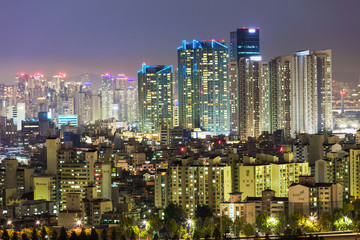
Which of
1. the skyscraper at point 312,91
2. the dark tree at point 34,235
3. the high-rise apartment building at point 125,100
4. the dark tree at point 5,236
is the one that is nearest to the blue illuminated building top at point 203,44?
the skyscraper at point 312,91

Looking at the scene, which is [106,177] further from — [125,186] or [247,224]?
[247,224]

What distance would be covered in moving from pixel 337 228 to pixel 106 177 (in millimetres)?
5084

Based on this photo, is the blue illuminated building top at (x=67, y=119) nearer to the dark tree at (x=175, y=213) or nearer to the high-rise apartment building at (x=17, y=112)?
the high-rise apartment building at (x=17, y=112)

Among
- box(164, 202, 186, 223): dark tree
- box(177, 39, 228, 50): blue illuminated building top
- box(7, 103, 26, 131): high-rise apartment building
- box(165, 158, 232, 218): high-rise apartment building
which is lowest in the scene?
box(164, 202, 186, 223): dark tree

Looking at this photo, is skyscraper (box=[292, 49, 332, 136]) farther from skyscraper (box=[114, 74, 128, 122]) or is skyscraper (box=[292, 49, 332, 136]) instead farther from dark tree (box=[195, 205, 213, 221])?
skyscraper (box=[114, 74, 128, 122])

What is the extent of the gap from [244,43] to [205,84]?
384cm

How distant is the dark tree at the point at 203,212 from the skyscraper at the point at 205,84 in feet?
62.6

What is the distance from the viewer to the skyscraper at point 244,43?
35781mm

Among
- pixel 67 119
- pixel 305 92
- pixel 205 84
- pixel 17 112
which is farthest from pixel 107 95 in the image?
pixel 305 92

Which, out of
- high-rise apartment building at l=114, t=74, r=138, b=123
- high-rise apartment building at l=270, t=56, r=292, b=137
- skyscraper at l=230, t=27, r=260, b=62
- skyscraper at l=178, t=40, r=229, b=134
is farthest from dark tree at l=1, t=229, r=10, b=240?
high-rise apartment building at l=114, t=74, r=138, b=123

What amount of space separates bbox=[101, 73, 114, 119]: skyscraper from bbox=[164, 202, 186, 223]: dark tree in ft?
105

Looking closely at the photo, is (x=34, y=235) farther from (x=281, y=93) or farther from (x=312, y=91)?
(x=281, y=93)

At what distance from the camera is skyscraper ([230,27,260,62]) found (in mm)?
35781

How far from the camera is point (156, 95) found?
34.7m
